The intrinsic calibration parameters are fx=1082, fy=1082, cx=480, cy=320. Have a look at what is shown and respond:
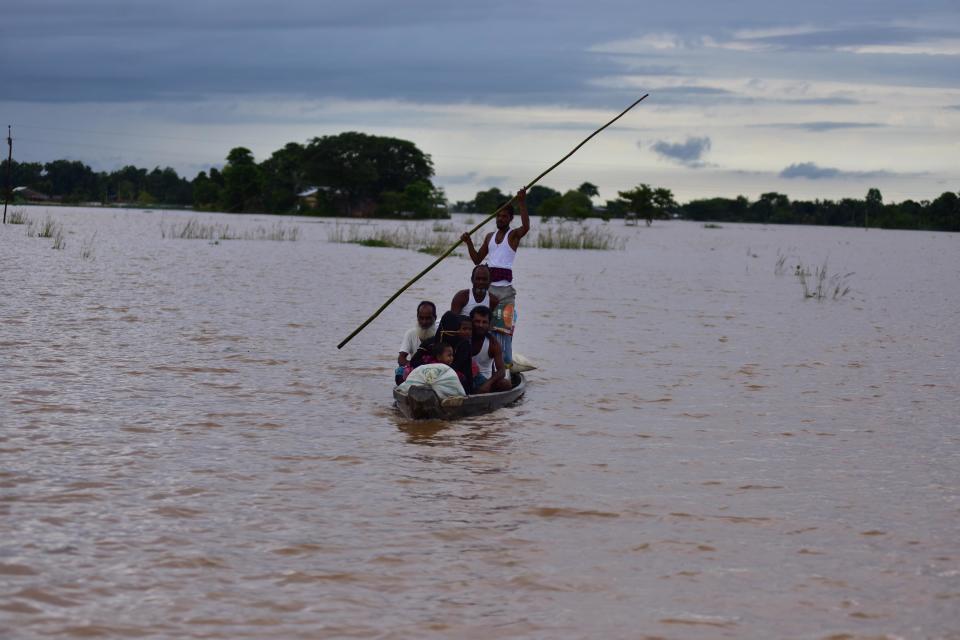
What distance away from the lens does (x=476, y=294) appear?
10.2m

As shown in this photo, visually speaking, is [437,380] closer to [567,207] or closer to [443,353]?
[443,353]

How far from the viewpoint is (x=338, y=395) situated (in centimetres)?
1075

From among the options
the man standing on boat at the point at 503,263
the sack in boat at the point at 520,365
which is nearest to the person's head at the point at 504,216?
the man standing on boat at the point at 503,263

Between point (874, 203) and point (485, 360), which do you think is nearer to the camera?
point (485, 360)

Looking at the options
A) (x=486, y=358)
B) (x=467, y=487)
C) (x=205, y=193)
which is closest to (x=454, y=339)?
(x=486, y=358)

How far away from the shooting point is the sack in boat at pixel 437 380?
30.2 feet

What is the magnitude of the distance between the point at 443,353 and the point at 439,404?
528 millimetres

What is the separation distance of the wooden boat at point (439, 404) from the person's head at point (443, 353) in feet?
1.26

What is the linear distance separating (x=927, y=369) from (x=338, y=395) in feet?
25.1

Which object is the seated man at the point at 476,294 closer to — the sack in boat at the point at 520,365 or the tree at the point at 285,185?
the sack in boat at the point at 520,365

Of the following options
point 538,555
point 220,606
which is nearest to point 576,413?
point 538,555

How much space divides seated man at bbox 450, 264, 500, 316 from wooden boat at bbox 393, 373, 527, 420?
837 mm

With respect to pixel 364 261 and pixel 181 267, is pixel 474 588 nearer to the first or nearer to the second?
pixel 181 267

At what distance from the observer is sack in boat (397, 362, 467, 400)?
30.2ft
